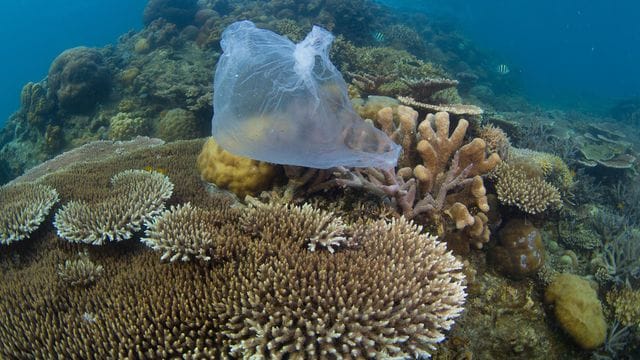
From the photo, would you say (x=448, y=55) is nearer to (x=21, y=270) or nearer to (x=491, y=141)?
(x=491, y=141)

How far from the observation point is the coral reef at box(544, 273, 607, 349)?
4387 mm

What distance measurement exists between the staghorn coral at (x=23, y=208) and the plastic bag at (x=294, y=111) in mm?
2709

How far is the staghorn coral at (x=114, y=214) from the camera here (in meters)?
→ 3.99

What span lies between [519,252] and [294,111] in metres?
3.43

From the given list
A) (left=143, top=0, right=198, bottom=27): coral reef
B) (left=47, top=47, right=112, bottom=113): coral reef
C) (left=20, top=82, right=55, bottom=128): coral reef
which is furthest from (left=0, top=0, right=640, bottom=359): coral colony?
(left=143, top=0, right=198, bottom=27): coral reef

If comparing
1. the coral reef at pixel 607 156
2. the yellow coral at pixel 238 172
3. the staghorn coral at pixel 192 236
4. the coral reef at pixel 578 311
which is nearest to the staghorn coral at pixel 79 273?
the staghorn coral at pixel 192 236

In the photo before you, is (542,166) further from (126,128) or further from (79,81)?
(79,81)

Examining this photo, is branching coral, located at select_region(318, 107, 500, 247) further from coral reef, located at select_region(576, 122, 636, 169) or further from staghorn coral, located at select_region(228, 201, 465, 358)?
coral reef, located at select_region(576, 122, 636, 169)

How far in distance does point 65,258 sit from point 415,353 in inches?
150

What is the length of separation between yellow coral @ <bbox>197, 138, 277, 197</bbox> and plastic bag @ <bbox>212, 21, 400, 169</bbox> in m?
0.68

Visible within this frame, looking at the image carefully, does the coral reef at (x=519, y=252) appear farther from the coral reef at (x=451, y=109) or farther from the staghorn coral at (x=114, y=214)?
the staghorn coral at (x=114, y=214)

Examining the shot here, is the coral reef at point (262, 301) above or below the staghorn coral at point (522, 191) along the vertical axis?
above

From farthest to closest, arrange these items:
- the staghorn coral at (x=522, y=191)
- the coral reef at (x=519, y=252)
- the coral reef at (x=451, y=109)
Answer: the coral reef at (x=451, y=109) → the staghorn coral at (x=522, y=191) → the coral reef at (x=519, y=252)

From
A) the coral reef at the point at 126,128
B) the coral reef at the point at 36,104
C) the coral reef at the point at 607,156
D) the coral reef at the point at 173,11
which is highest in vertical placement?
the coral reef at the point at 173,11
